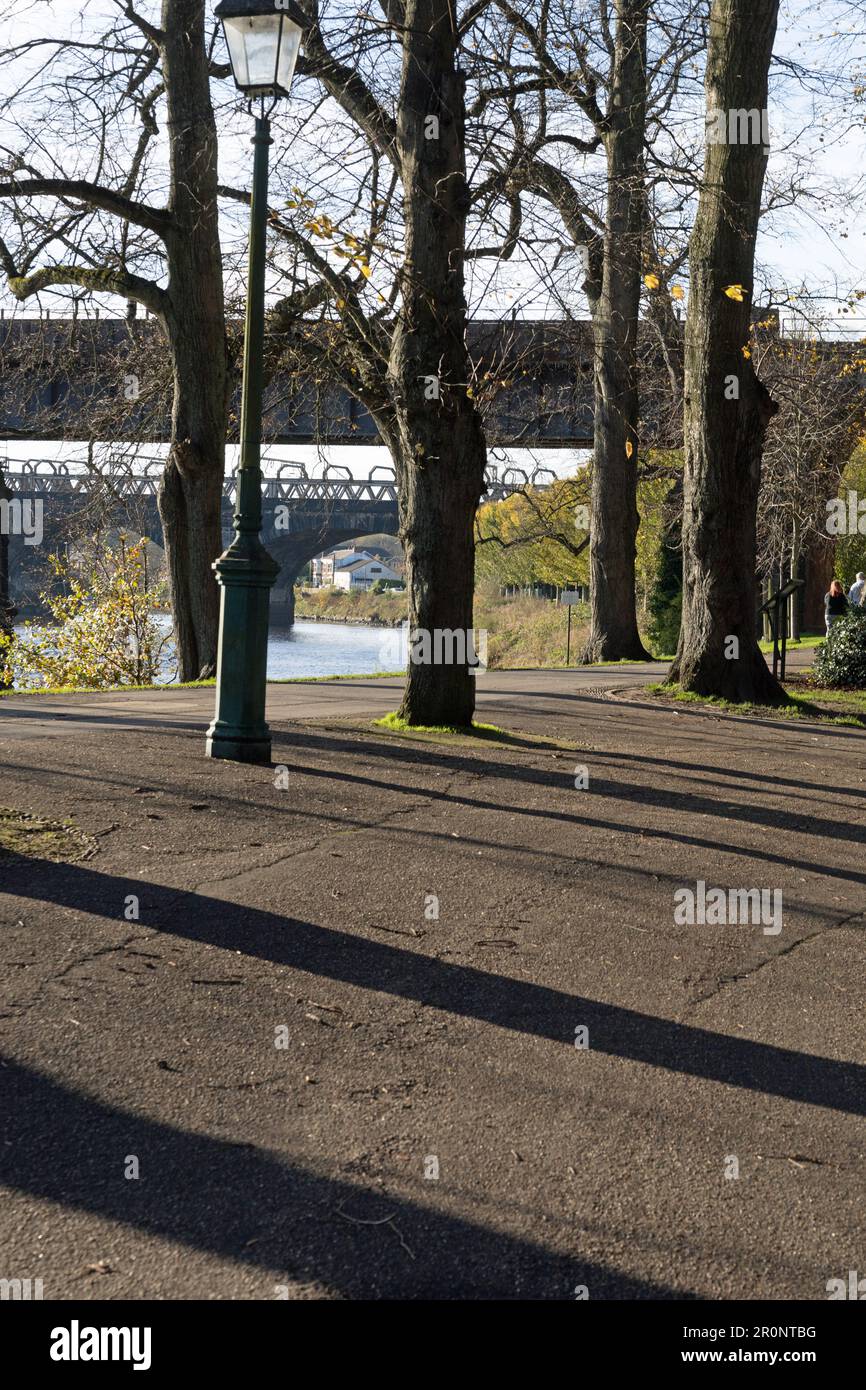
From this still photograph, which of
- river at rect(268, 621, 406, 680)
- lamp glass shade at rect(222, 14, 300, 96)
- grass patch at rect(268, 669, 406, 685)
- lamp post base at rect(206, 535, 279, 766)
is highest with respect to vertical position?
lamp glass shade at rect(222, 14, 300, 96)

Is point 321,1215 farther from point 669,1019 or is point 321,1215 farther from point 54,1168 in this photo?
point 669,1019

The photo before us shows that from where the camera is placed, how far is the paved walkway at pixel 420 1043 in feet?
10.7

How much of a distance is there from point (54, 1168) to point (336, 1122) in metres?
0.77

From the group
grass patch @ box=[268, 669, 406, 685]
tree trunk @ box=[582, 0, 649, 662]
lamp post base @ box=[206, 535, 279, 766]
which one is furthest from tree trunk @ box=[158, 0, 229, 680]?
lamp post base @ box=[206, 535, 279, 766]

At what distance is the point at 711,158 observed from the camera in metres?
14.0

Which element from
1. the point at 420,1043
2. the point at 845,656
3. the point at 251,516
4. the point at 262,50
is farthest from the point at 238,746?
the point at 845,656

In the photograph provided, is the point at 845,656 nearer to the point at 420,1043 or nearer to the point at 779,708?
the point at 779,708

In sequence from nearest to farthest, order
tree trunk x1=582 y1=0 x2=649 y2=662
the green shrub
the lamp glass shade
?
the lamp glass shade, the green shrub, tree trunk x1=582 y1=0 x2=649 y2=662

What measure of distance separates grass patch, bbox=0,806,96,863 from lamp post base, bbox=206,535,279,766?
2.08 m

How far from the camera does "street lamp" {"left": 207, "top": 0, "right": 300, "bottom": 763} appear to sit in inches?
357

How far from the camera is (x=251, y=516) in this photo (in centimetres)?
937

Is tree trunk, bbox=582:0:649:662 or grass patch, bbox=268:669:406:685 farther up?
tree trunk, bbox=582:0:649:662

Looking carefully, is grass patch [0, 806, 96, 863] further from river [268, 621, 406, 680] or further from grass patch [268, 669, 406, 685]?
river [268, 621, 406, 680]

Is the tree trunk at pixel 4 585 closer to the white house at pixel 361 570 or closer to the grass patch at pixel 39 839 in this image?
the grass patch at pixel 39 839
